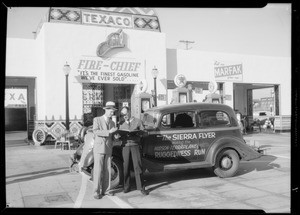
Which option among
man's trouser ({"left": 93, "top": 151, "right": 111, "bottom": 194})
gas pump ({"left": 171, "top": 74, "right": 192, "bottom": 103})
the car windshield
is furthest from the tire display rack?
man's trouser ({"left": 93, "top": 151, "right": 111, "bottom": 194})

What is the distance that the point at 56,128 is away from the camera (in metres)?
15.3

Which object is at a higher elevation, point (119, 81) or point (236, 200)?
point (119, 81)

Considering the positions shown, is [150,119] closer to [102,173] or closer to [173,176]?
[173,176]

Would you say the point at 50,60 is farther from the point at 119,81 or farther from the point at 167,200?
the point at 167,200

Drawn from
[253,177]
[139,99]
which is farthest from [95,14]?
[253,177]

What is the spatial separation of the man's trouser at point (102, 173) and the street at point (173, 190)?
23 centimetres

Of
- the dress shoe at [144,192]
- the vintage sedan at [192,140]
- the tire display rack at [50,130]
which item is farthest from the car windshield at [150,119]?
the tire display rack at [50,130]

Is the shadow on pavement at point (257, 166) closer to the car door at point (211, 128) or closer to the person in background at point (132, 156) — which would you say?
the car door at point (211, 128)

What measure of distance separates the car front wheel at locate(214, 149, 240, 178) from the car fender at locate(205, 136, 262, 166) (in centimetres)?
14

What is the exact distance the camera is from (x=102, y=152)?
587cm

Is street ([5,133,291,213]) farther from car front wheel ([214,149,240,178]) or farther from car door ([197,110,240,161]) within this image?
car door ([197,110,240,161])

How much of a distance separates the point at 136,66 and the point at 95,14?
3.63 meters
